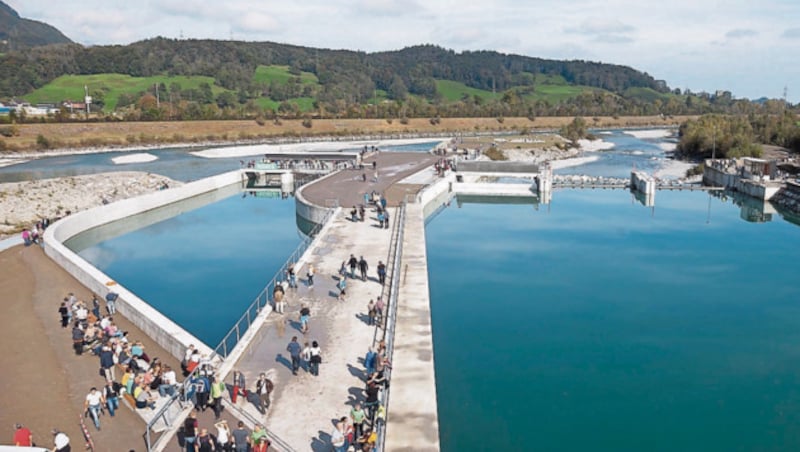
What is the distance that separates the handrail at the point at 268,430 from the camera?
45.5 feet

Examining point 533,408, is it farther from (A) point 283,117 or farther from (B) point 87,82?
(B) point 87,82

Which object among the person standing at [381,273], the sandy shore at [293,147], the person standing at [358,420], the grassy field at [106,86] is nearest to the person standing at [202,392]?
the person standing at [358,420]

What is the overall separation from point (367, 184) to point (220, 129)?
76.2 meters

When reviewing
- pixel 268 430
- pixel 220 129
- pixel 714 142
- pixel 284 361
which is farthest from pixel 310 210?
pixel 220 129

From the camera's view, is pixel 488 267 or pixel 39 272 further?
pixel 488 267

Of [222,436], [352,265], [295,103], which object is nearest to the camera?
[222,436]

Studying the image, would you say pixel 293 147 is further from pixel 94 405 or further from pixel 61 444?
pixel 61 444

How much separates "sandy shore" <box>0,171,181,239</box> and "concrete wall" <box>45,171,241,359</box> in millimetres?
3053

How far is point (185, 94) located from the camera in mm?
160750

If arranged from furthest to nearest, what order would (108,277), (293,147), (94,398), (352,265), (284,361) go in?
(293,147)
(108,277)
(352,265)
(284,361)
(94,398)

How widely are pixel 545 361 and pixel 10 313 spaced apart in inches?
770

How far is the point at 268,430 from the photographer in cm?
1454

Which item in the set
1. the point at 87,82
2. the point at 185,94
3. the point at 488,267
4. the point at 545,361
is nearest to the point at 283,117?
the point at 185,94

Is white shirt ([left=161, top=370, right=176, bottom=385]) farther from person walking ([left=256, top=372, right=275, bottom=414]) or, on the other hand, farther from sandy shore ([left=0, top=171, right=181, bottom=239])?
sandy shore ([left=0, top=171, right=181, bottom=239])
